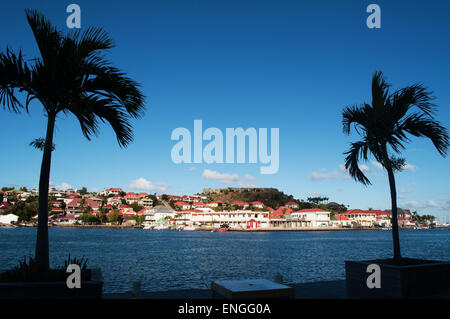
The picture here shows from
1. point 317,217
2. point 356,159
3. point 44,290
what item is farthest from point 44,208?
point 317,217

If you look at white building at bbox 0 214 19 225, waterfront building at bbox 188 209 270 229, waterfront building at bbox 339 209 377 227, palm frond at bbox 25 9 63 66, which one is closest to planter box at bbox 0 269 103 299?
palm frond at bbox 25 9 63 66

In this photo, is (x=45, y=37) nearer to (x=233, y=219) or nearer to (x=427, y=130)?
(x=427, y=130)

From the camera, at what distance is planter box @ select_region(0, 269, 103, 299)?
6.54 meters

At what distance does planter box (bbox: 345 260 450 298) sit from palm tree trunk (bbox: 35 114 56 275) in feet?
25.4

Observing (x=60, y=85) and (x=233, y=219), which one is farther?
(x=233, y=219)

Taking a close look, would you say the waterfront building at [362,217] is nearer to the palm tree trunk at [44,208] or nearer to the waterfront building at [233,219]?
the waterfront building at [233,219]

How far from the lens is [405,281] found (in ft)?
27.9

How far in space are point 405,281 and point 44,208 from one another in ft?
28.2

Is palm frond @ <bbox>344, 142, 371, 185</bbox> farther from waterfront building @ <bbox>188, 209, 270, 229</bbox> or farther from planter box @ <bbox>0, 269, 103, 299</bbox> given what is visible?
waterfront building @ <bbox>188, 209, 270, 229</bbox>

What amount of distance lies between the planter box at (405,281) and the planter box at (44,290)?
6.77 metres

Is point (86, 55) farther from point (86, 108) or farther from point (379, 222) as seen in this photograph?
point (379, 222)

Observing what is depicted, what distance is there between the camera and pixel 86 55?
7746mm

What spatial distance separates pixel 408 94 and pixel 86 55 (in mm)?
8599

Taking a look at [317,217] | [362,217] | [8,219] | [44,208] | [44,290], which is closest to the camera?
[44,290]
